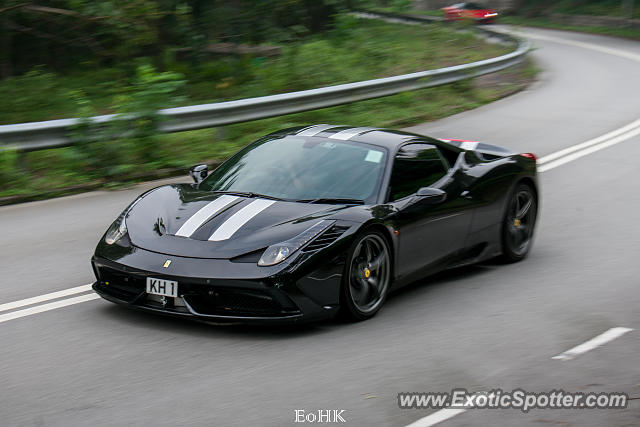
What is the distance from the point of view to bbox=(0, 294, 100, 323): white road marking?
639cm

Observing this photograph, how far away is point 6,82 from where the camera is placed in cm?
1720

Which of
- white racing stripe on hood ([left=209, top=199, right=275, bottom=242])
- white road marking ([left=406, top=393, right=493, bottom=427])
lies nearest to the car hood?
white racing stripe on hood ([left=209, top=199, right=275, bottom=242])

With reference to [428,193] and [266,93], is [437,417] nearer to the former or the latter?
[428,193]

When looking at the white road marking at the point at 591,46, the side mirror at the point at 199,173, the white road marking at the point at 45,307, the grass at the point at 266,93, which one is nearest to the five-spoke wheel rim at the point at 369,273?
the side mirror at the point at 199,173

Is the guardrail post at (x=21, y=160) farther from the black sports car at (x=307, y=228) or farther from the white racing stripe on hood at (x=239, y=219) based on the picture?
the white racing stripe on hood at (x=239, y=219)

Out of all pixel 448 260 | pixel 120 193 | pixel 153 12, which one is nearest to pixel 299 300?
pixel 448 260

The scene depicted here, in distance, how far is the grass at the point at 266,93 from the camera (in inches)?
434

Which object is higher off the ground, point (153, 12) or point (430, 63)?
point (153, 12)

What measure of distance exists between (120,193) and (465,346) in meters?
5.76

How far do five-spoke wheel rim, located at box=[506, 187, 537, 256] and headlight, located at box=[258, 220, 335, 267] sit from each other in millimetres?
2817

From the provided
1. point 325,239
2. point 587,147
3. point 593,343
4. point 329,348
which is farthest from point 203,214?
point 587,147

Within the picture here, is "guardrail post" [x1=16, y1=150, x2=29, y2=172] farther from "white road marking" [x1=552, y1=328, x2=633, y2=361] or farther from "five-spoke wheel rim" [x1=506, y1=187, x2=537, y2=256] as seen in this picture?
"white road marking" [x1=552, y1=328, x2=633, y2=361]

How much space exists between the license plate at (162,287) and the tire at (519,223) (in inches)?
140

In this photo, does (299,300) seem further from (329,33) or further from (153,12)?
(329,33)
